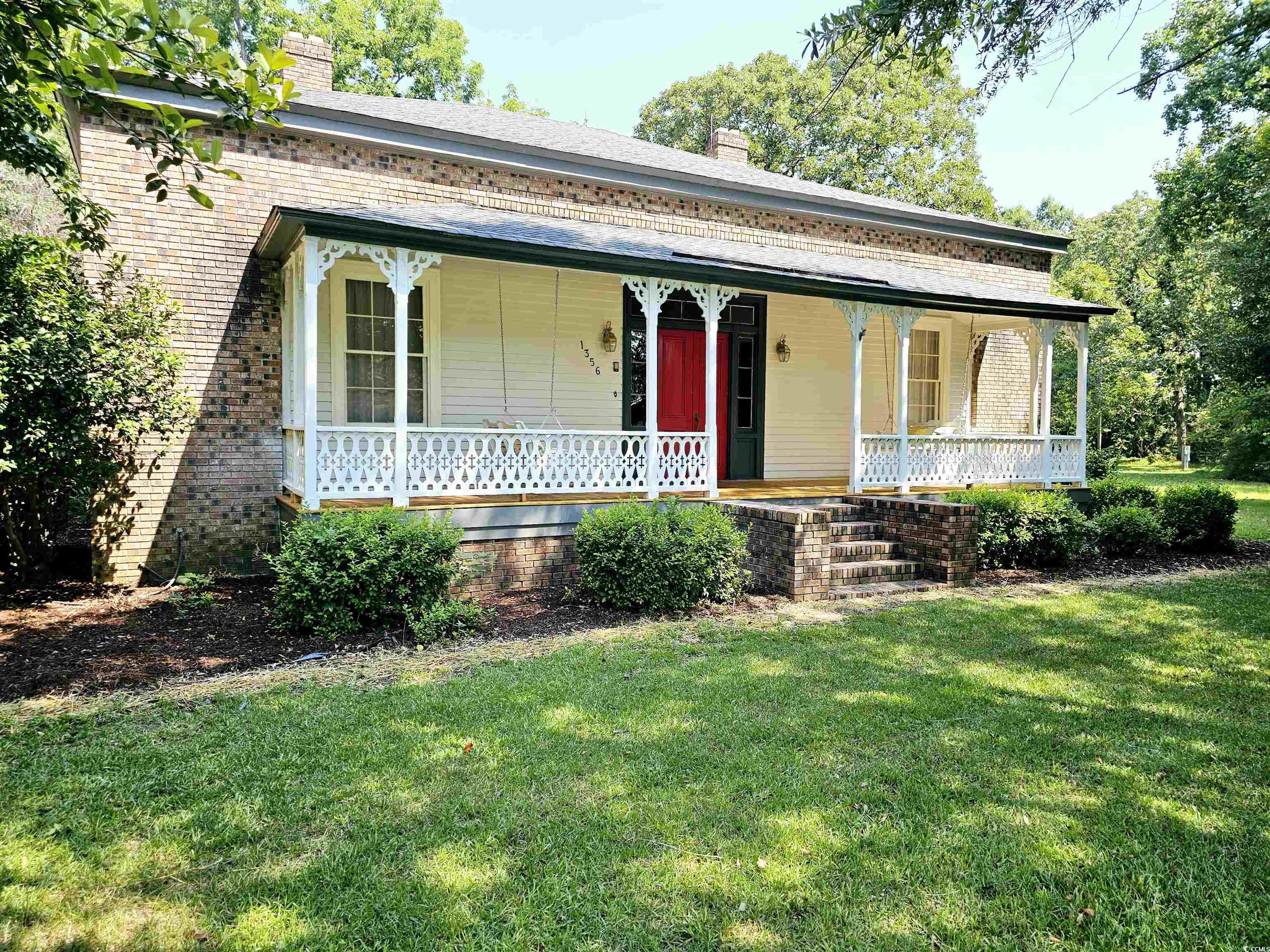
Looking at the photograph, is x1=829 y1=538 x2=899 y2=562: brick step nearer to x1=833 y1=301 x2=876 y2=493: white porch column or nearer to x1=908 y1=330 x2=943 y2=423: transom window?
x1=833 y1=301 x2=876 y2=493: white porch column

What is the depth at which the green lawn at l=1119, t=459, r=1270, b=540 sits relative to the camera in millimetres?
13211

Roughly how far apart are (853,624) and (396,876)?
479 centimetres

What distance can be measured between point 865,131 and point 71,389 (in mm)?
29653

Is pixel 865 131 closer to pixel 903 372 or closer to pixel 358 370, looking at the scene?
pixel 903 372

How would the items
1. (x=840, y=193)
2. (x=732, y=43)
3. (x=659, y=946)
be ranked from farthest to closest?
(x=840, y=193)
(x=732, y=43)
(x=659, y=946)

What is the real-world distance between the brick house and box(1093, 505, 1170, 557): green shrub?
152 cm

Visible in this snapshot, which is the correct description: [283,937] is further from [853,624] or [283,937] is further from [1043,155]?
[1043,155]

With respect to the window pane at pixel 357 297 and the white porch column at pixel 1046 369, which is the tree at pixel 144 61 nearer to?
the window pane at pixel 357 297

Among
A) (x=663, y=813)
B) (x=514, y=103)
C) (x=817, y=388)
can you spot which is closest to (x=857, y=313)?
(x=817, y=388)

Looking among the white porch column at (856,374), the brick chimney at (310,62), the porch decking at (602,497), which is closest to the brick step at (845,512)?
the porch decking at (602,497)

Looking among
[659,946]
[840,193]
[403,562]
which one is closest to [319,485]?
[403,562]

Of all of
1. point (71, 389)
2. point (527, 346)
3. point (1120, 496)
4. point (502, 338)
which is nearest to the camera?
point (71, 389)

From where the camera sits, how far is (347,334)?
947 centimetres

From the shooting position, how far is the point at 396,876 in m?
2.83
